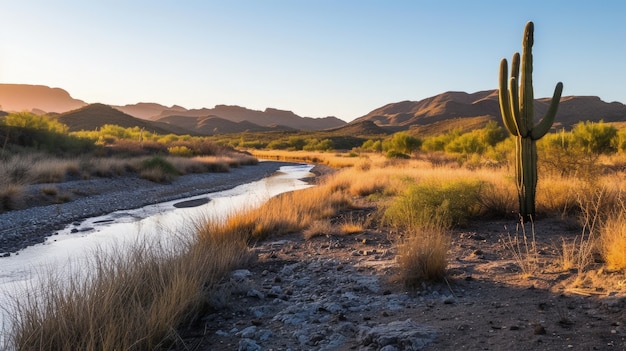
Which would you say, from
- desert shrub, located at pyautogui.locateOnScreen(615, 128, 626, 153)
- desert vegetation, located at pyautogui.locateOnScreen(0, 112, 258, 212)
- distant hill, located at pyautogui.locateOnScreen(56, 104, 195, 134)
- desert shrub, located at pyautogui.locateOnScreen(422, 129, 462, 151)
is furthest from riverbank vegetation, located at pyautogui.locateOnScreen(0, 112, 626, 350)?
distant hill, located at pyautogui.locateOnScreen(56, 104, 195, 134)

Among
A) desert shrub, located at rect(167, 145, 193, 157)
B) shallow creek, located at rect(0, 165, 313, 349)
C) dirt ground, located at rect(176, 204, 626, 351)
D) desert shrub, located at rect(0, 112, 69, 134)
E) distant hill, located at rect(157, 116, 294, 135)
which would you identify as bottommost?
shallow creek, located at rect(0, 165, 313, 349)

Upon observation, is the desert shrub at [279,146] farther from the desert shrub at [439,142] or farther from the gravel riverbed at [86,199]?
the gravel riverbed at [86,199]

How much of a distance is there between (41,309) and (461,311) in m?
4.06

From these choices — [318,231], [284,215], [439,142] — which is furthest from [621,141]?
[318,231]

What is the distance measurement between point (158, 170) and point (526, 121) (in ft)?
66.0

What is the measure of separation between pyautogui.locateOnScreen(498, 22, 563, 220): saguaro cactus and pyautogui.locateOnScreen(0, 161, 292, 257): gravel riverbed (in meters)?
10.5

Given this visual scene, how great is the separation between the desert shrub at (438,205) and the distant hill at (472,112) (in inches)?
2426

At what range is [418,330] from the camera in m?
4.27

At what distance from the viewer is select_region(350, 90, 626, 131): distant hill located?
Result: 269 feet

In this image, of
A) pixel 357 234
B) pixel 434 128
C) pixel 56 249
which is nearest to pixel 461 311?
pixel 357 234

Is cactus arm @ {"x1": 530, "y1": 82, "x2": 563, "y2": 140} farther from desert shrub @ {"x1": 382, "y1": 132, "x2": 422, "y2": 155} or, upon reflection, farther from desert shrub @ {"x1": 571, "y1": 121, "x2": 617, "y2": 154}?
desert shrub @ {"x1": 382, "y1": 132, "x2": 422, "y2": 155}

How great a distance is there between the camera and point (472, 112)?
113938 millimetres

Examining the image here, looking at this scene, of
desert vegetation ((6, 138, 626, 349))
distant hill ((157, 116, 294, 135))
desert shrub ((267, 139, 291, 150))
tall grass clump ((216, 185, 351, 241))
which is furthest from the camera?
distant hill ((157, 116, 294, 135))

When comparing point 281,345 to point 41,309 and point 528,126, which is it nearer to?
point 41,309
